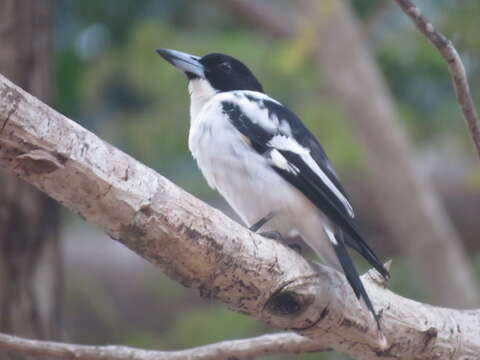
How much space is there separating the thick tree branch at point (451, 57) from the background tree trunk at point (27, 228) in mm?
1930

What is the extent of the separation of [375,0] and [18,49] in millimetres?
3570

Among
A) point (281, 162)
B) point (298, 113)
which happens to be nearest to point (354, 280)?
point (281, 162)

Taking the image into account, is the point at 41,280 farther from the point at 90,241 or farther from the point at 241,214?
the point at 90,241

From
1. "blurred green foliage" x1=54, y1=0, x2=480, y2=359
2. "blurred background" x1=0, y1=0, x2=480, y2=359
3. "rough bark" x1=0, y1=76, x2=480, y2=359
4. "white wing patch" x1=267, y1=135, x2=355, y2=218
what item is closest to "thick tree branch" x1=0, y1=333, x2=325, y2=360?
"rough bark" x1=0, y1=76, x2=480, y2=359

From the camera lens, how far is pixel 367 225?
6.83 metres

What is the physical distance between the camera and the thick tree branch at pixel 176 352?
274 cm

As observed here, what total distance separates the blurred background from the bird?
170 cm

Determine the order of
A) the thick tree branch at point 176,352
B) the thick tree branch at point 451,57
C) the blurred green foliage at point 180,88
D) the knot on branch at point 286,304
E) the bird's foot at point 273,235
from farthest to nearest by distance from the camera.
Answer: the blurred green foliage at point 180,88
the bird's foot at point 273,235
the thick tree branch at point 176,352
the knot on branch at point 286,304
the thick tree branch at point 451,57

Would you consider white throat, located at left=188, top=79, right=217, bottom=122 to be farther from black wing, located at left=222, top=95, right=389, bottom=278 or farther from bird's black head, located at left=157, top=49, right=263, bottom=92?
black wing, located at left=222, top=95, right=389, bottom=278

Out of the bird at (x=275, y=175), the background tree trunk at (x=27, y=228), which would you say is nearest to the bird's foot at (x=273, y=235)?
the bird at (x=275, y=175)

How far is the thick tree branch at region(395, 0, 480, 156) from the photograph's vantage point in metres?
2.43

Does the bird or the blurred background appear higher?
the bird

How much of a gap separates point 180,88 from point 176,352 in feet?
11.6

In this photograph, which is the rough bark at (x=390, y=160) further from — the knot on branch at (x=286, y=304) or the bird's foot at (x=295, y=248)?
the knot on branch at (x=286, y=304)
